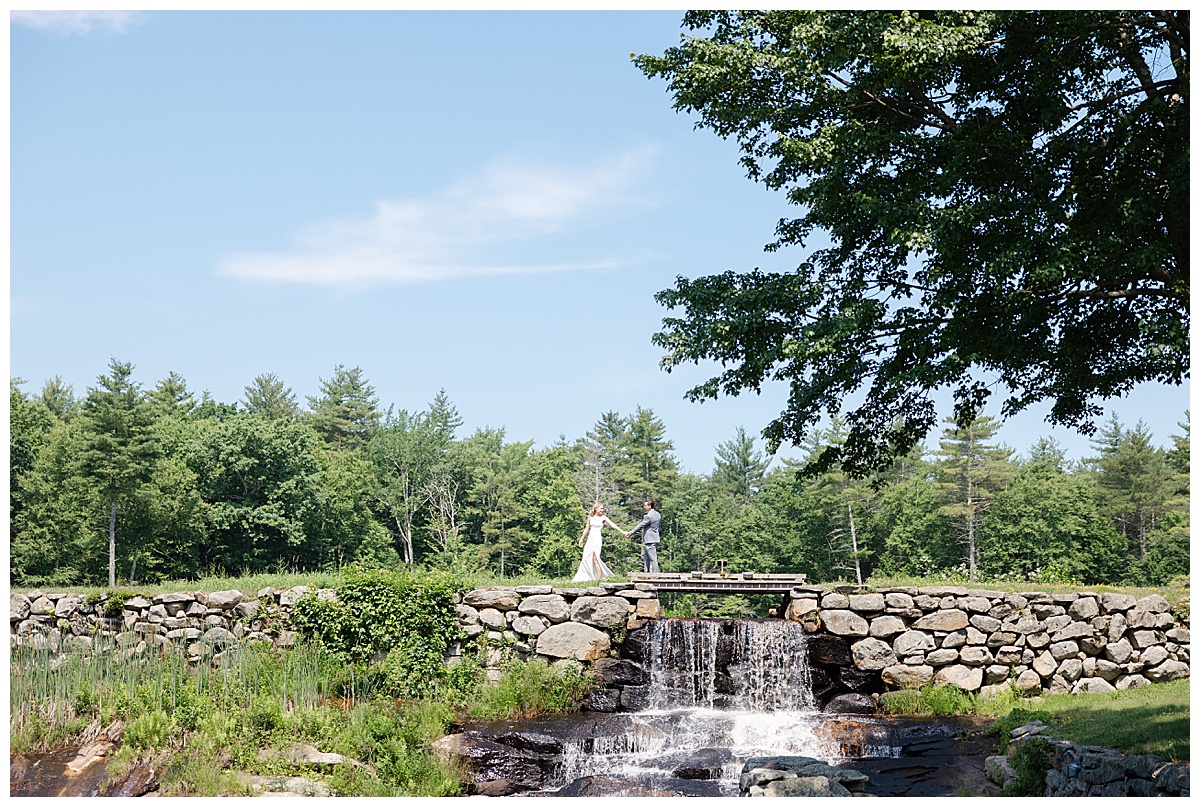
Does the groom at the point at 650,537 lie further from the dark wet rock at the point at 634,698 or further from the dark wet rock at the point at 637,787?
the dark wet rock at the point at 637,787

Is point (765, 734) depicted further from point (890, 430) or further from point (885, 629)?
point (890, 430)

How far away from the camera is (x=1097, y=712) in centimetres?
1025

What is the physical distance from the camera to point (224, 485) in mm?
34656

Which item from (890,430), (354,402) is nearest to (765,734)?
(890,430)

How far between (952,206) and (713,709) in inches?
257

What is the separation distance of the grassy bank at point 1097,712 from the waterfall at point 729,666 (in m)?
1.25

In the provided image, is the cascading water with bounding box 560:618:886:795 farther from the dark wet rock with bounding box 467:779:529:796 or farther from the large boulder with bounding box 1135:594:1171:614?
the large boulder with bounding box 1135:594:1171:614

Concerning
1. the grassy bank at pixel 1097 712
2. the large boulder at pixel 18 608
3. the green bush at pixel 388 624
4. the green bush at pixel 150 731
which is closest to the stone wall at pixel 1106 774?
the grassy bank at pixel 1097 712

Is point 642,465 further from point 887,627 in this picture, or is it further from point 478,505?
point 887,627

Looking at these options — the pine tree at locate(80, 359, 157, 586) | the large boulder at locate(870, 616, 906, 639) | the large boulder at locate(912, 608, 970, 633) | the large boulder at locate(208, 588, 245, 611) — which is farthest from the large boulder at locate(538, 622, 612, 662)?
the pine tree at locate(80, 359, 157, 586)

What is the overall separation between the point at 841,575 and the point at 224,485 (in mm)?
23732

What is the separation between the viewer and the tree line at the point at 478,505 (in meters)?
28.5

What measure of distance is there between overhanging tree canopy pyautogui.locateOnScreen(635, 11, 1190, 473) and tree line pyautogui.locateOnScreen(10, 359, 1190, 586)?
20.7 meters
